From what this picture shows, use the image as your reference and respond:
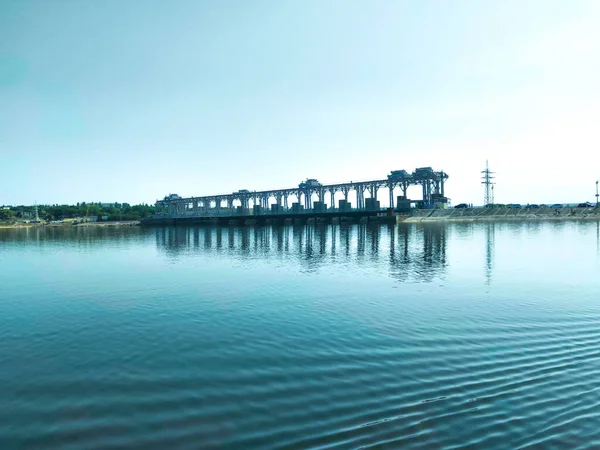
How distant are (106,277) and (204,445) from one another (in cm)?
2929

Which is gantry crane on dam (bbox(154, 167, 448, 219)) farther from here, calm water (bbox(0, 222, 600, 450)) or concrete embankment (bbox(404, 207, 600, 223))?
calm water (bbox(0, 222, 600, 450))

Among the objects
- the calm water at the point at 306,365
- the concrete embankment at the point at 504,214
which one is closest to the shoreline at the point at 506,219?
the concrete embankment at the point at 504,214

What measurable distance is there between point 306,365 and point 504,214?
6132 inches

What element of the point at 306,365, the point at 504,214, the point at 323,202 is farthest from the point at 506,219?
the point at 306,365

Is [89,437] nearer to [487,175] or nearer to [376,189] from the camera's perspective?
[376,189]

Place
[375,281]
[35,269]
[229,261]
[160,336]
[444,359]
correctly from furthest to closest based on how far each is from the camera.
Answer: [229,261], [35,269], [375,281], [160,336], [444,359]

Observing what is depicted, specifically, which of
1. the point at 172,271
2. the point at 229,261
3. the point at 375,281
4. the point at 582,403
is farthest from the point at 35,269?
the point at 582,403

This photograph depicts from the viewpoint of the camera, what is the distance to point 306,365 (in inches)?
503

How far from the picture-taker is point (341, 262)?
40.4 m

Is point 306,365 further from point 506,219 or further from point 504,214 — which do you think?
point 504,214

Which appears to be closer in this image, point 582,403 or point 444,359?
point 582,403

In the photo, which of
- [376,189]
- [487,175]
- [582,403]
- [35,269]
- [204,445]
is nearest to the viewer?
[204,445]

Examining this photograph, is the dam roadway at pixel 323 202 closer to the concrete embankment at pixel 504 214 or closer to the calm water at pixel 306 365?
the concrete embankment at pixel 504 214

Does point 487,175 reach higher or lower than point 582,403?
higher
